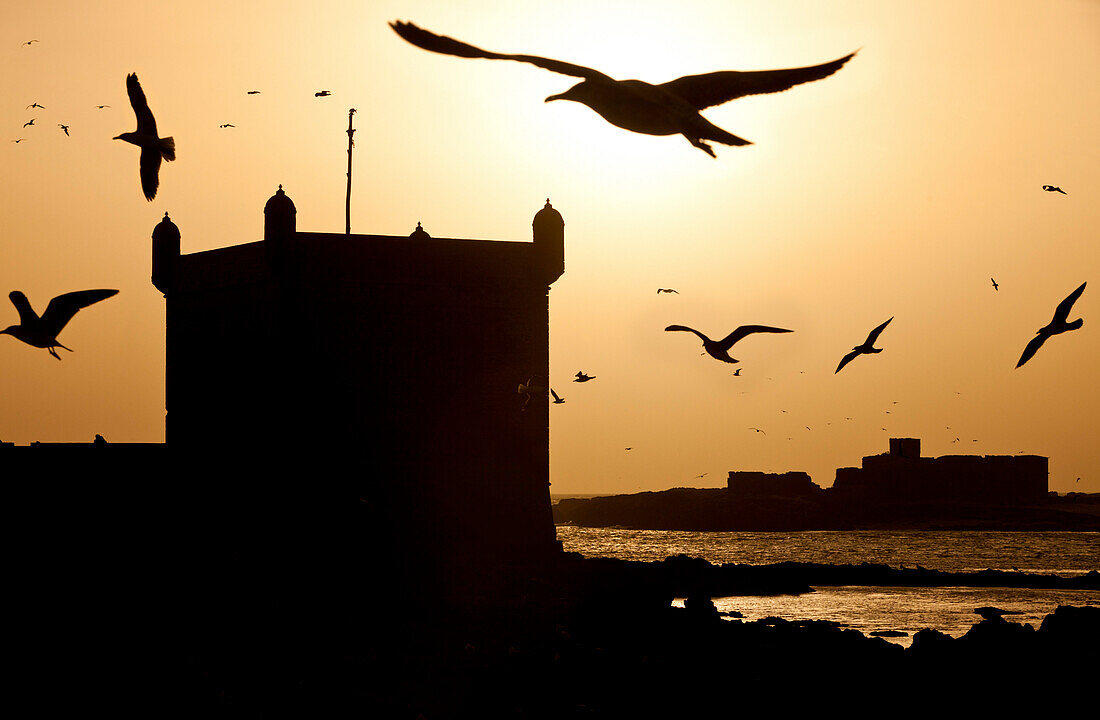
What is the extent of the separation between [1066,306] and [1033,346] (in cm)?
63

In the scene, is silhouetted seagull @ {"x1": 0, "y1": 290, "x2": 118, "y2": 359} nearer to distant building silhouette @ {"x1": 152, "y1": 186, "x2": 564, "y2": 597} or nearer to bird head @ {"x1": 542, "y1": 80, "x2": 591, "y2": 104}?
bird head @ {"x1": 542, "y1": 80, "x2": 591, "y2": 104}

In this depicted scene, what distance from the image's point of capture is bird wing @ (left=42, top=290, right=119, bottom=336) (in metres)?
12.7

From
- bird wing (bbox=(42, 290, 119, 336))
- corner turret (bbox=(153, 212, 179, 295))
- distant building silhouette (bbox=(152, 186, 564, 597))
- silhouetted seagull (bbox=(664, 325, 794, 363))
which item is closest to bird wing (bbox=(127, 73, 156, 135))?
bird wing (bbox=(42, 290, 119, 336))

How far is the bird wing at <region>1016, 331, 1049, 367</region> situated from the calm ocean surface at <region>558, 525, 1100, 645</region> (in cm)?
3174

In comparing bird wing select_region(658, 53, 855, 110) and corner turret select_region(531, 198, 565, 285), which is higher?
corner turret select_region(531, 198, 565, 285)

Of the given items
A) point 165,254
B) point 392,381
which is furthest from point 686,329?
point 165,254

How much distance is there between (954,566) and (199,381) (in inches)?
2835

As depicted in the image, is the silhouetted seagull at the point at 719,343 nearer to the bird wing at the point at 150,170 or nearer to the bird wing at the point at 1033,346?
the bird wing at the point at 1033,346

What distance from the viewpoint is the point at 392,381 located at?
34.4 metres

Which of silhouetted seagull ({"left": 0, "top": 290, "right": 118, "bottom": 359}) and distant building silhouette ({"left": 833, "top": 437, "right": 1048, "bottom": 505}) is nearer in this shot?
silhouetted seagull ({"left": 0, "top": 290, "right": 118, "bottom": 359})

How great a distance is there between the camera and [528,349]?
35.9 meters

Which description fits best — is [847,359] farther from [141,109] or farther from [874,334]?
[141,109]

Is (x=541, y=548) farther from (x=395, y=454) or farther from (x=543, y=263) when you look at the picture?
(x=543, y=263)

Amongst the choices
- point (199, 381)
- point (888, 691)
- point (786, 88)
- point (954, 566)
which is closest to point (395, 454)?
point (199, 381)
